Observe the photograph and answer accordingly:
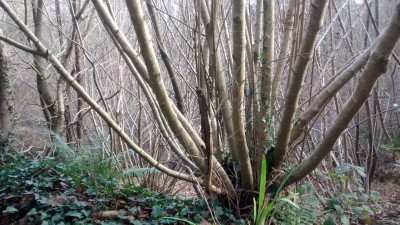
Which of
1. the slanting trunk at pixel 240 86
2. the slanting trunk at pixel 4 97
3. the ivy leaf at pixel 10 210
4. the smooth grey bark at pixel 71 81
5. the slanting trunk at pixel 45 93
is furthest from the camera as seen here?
the slanting trunk at pixel 45 93

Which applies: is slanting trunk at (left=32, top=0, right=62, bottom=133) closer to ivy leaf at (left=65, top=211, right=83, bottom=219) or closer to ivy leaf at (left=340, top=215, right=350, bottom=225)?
ivy leaf at (left=65, top=211, right=83, bottom=219)

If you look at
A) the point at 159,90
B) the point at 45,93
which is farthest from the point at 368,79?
the point at 45,93

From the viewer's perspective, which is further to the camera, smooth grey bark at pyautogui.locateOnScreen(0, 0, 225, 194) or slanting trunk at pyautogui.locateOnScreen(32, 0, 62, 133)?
slanting trunk at pyautogui.locateOnScreen(32, 0, 62, 133)

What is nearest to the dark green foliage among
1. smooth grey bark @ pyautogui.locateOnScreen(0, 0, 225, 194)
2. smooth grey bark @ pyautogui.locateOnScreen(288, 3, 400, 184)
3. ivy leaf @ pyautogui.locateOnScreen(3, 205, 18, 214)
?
ivy leaf @ pyautogui.locateOnScreen(3, 205, 18, 214)

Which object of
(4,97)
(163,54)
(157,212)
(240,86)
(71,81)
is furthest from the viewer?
(4,97)

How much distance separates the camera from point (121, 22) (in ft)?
20.1

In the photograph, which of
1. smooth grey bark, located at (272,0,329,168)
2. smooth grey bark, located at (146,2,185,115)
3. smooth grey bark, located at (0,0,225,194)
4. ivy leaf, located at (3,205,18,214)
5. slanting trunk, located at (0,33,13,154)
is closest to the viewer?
smooth grey bark, located at (272,0,329,168)

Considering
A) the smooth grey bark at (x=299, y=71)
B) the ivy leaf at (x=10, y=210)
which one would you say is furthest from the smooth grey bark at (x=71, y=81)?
the ivy leaf at (x=10, y=210)

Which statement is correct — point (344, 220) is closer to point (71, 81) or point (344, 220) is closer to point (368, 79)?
point (368, 79)

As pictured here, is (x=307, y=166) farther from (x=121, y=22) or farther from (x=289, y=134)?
(x=121, y=22)

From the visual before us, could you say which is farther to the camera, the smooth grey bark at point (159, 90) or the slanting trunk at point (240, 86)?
the slanting trunk at point (240, 86)

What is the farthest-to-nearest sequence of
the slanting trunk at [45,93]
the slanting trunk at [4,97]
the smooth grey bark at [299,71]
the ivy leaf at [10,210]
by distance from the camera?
the slanting trunk at [45,93] < the slanting trunk at [4,97] < the ivy leaf at [10,210] < the smooth grey bark at [299,71]

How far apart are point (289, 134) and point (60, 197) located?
1899 mm

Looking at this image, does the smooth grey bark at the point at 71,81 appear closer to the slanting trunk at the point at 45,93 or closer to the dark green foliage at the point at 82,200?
the dark green foliage at the point at 82,200
